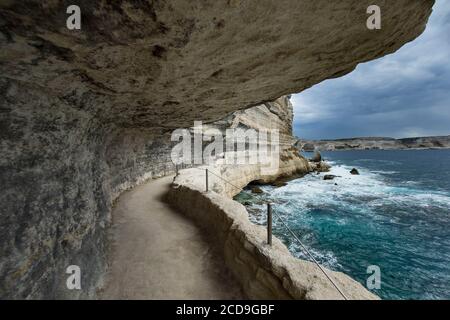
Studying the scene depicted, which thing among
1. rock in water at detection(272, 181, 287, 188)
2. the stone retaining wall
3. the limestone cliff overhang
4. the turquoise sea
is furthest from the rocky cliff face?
rock in water at detection(272, 181, 287, 188)

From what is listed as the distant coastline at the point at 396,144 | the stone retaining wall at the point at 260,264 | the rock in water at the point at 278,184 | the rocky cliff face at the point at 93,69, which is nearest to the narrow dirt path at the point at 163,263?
the stone retaining wall at the point at 260,264

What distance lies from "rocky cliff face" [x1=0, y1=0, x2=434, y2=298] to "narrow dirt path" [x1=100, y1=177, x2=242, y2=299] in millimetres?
524

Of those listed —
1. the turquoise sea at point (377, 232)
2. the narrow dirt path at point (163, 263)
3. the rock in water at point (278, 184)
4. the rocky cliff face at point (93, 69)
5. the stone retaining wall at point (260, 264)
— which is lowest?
the turquoise sea at point (377, 232)

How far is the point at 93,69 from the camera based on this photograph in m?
2.88

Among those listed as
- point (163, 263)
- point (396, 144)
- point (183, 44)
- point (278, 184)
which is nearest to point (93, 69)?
point (183, 44)

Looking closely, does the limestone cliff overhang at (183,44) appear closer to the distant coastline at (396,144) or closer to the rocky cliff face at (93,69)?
the rocky cliff face at (93,69)

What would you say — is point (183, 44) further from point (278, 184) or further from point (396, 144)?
point (396, 144)

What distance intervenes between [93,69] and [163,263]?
→ 3848 mm

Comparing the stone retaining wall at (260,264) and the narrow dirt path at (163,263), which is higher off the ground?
the stone retaining wall at (260,264)

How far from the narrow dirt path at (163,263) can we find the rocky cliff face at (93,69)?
1.72ft

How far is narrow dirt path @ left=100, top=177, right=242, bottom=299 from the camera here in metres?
3.75

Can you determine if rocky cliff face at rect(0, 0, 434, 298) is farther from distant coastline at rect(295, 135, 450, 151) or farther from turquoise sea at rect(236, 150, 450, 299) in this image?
distant coastline at rect(295, 135, 450, 151)

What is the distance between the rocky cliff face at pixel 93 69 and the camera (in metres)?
2.17
